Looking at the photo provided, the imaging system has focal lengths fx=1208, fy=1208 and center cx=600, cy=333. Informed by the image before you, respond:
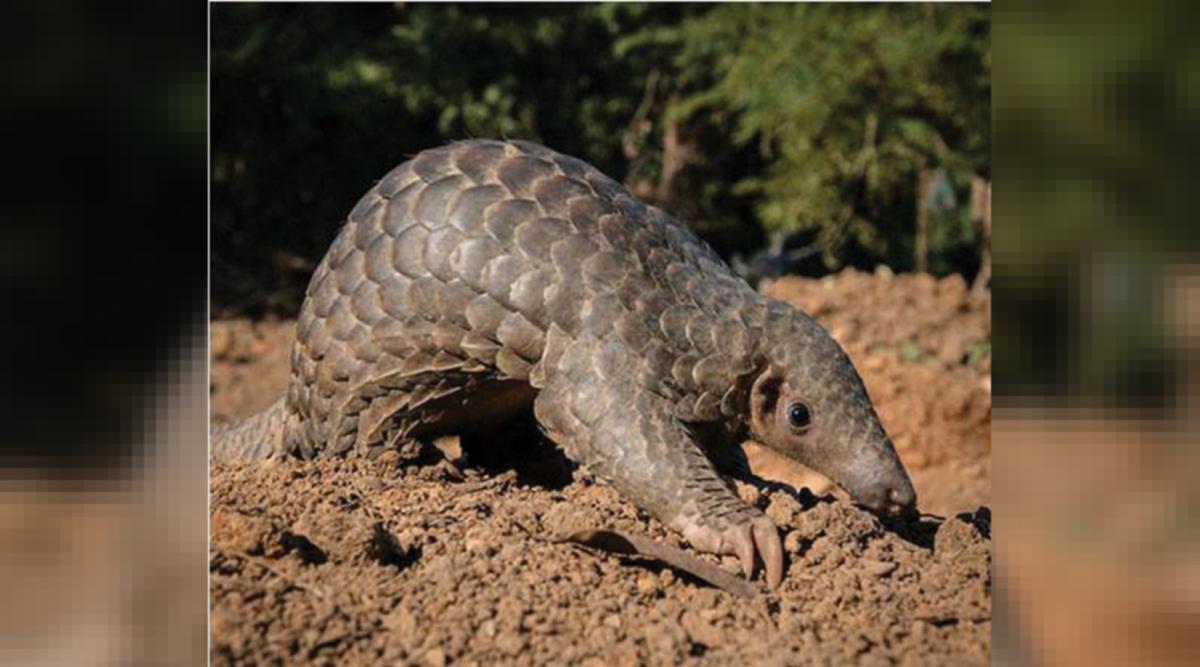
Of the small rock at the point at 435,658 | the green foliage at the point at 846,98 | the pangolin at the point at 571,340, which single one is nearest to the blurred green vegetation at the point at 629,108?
the green foliage at the point at 846,98

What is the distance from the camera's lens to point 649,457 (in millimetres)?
3150

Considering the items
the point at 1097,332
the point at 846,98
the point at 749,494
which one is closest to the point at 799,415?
the point at 749,494

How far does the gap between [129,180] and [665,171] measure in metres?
10.00

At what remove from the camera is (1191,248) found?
176 cm

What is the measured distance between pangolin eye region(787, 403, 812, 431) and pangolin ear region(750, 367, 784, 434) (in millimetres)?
57

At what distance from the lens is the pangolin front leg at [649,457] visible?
9.89 feet

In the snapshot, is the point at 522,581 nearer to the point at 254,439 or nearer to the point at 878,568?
the point at 878,568

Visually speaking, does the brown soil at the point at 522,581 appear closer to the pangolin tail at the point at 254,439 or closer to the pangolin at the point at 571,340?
the pangolin at the point at 571,340

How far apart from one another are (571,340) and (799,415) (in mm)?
721

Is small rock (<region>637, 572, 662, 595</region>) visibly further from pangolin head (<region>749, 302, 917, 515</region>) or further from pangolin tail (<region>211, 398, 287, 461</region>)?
pangolin tail (<region>211, 398, 287, 461</region>)

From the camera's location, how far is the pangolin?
3.26m

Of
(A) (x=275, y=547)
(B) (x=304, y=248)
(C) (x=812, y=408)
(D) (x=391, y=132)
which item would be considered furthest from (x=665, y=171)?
Result: (A) (x=275, y=547)

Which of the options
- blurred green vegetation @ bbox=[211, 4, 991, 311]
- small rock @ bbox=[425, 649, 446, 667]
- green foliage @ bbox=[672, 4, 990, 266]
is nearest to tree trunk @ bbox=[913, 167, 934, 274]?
blurred green vegetation @ bbox=[211, 4, 991, 311]

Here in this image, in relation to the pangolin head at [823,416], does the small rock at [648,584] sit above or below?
below
